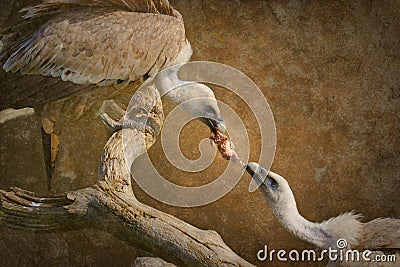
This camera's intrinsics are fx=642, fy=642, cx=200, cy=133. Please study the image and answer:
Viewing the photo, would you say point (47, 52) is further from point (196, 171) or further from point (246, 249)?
point (246, 249)

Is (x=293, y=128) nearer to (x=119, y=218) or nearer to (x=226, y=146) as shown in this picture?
(x=226, y=146)

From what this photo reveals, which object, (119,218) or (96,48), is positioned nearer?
(119,218)

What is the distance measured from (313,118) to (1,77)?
1.34m

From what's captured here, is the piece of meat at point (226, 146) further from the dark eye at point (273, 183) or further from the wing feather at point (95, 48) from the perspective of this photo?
the wing feather at point (95, 48)

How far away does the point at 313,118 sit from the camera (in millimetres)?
2857

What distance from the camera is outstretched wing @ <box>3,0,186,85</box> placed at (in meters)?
2.46

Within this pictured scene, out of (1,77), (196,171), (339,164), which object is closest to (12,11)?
(1,77)

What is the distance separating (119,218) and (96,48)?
2.20 ft

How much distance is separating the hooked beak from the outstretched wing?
0.33 m

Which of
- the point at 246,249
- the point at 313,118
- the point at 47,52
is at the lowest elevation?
the point at 246,249

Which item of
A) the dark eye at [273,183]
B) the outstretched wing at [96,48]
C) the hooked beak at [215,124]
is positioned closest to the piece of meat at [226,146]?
the hooked beak at [215,124]

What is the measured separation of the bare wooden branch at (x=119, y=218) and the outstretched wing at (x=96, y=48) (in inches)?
14.0

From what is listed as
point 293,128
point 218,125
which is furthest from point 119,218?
point 293,128

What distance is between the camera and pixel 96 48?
246cm
